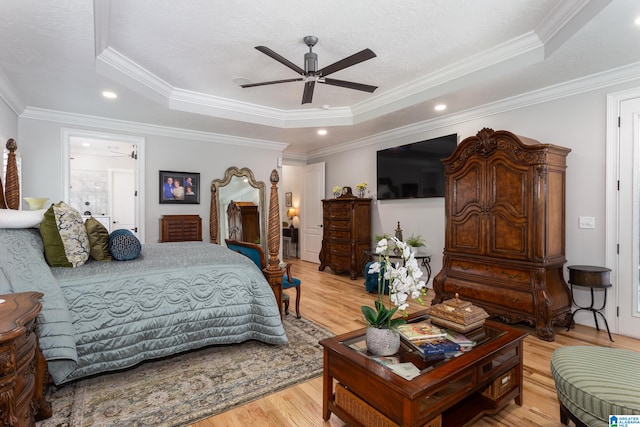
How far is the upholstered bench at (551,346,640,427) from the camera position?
134cm

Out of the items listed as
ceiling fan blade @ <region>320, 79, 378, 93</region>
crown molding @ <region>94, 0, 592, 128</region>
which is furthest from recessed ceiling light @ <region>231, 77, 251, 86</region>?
ceiling fan blade @ <region>320, 79, 378, 93</region>

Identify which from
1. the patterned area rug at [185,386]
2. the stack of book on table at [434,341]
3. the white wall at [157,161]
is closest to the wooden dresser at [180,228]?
the white wall at [157,161]

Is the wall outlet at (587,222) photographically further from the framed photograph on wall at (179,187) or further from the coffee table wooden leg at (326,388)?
the framed photograph on wall at (179,187)

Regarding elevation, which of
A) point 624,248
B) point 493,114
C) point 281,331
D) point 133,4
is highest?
point 133,4

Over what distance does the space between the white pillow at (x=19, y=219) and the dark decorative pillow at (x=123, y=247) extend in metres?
0.49

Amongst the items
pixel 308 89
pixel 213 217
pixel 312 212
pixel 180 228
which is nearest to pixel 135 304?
pixel 308 89

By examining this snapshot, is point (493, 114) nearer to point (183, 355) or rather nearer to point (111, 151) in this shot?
point (183, 355)

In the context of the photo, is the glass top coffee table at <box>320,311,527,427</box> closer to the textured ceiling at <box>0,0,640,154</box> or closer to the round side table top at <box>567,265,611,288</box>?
the round side table top at <box>567,265,611,288</box>

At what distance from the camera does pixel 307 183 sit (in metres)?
7.34

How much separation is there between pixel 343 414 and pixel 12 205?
335 centimetres

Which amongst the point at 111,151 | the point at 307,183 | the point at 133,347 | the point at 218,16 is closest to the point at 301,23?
the point at 218,16

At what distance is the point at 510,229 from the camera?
328 cm

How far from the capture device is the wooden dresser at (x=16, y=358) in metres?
1.14

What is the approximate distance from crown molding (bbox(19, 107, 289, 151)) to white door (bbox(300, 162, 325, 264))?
1141mm
